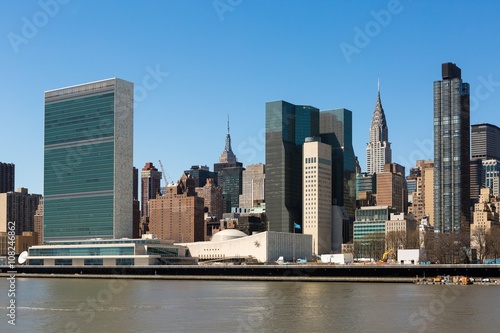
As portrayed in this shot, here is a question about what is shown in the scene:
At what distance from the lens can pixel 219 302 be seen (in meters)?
97.0

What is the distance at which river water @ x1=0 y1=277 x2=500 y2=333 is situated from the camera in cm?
7088

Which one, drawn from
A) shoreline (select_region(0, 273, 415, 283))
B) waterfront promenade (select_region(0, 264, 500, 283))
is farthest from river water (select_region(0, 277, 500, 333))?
waterfront promenade (select_region(0, 264, 500, 283))

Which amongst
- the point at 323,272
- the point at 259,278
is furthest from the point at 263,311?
the point at 323,272

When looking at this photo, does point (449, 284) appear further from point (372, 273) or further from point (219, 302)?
point (219, 302)

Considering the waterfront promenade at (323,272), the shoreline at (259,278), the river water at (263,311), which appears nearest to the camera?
the river water at (263,311)

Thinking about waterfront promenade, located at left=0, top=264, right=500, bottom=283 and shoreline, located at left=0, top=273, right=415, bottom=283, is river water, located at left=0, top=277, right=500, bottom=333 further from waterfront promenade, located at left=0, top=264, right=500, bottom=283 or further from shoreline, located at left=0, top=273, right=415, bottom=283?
waterfront promenade, located at left=0, top=264, right=500, bottom=283

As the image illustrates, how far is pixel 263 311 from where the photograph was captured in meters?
84.4

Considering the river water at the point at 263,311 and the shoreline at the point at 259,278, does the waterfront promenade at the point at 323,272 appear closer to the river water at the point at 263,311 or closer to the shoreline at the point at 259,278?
the shoreline at the point at 259,278

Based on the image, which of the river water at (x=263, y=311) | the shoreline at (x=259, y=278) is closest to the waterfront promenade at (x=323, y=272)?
the shoreline at (x=259, y=278)

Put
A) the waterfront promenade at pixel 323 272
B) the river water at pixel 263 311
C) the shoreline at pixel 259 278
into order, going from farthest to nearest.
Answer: the waterfront promenade at pixel 323 272 < the shoreline at pixel 259 278 < the river water at pixel 263 311

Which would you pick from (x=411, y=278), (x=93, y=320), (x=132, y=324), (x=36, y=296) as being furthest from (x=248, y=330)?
(x=411, y=278)

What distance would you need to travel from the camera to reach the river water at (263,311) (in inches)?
2790

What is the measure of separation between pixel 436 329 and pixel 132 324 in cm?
2550

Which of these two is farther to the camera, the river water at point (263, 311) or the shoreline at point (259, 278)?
the shoreline at point (259, 278)
